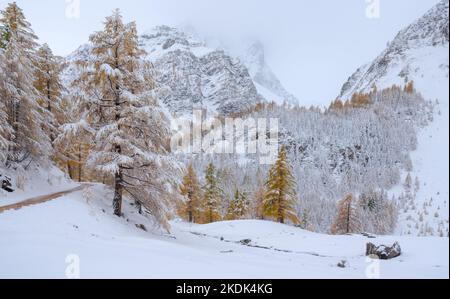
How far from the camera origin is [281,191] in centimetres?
3061

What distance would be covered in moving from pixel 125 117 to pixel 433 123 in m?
90.1

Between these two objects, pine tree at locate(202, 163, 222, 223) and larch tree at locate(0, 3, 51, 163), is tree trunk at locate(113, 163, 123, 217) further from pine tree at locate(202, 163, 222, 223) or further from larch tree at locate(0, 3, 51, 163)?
pine tree at locate(202, 163, 222, 223)

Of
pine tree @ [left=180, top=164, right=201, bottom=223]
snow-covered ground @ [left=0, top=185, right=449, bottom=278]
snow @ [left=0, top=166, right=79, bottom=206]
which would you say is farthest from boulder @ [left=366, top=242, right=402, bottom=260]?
pine tree @ [left=180, top=164, right=201, bottom=223]

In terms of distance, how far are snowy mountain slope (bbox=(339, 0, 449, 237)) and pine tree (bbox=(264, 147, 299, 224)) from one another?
Result: 13234 mm

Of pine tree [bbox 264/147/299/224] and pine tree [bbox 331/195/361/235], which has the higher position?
pine tree [bbox 264/147/299/224]

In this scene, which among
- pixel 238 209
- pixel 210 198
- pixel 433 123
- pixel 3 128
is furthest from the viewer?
pixel 433 123

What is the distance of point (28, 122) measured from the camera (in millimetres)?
17359

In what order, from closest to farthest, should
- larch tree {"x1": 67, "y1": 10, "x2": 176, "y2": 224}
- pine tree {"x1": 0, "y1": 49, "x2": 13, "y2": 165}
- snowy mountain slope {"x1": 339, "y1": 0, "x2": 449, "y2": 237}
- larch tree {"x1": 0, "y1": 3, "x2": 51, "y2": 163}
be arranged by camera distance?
snowy mountain slope {"x1": 339, "y1": 0, "x2": 449, "y2": 237}
larch tree {"x1": 67, "y1": 10, "x2": 176, "y2": 224}
pine tree {"x1": 0, "y1": 49, "x2": 13, "y2": 165}
larch tree {"x1": 0, "y1": 3, "x2": 51, "y2": 163}

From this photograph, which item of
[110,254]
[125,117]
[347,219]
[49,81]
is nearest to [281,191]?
[347,219]

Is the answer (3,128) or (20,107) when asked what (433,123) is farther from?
(3,128)

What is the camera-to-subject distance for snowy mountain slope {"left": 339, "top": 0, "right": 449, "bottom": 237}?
6.82 metres

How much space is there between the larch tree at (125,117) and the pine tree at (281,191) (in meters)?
18.6
